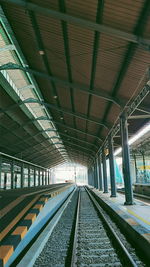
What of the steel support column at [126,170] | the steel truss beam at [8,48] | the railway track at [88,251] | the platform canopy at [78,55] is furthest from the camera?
the steel support column at [126,170]

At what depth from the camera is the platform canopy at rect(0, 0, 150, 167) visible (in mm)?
8305

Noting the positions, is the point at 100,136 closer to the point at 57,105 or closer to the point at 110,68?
the point at 57,105

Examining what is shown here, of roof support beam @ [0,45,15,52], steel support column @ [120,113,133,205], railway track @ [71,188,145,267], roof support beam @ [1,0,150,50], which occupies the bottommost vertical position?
railway track @ [71,188,145,267]

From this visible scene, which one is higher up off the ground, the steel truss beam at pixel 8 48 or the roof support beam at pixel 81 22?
the steel truss beam at pixel 8 48

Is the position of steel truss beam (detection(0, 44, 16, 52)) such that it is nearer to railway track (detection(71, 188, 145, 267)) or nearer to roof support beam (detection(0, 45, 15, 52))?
roof support beam (detection(0, 45, 15, 52))

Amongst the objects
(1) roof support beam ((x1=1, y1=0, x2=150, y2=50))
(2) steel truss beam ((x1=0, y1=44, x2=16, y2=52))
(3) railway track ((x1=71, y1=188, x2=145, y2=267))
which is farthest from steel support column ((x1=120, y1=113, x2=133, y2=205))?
(2) steel truss beam ((x1=0, y1=44, x2=16, y2=52))

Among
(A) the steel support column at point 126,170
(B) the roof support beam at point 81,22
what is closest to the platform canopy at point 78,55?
(B) the roof support beam at point 81,22

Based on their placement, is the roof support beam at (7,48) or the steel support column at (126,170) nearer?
the roof support beam at (7,48)

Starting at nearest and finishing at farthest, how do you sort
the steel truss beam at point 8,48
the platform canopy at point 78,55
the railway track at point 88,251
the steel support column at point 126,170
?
the railway track at point 88,251
the platform canopy at point 78,55
the steel truss beam at point 8,48
the steel support column at point 126,170

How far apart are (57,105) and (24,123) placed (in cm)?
651

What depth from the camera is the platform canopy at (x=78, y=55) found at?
830 centimetres

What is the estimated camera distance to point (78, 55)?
37.5ft

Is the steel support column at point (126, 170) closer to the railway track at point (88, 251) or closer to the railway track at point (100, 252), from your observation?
the railway track at point (88, 251)

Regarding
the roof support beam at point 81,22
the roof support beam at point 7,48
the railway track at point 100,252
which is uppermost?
the roof support beam at point 7,48
